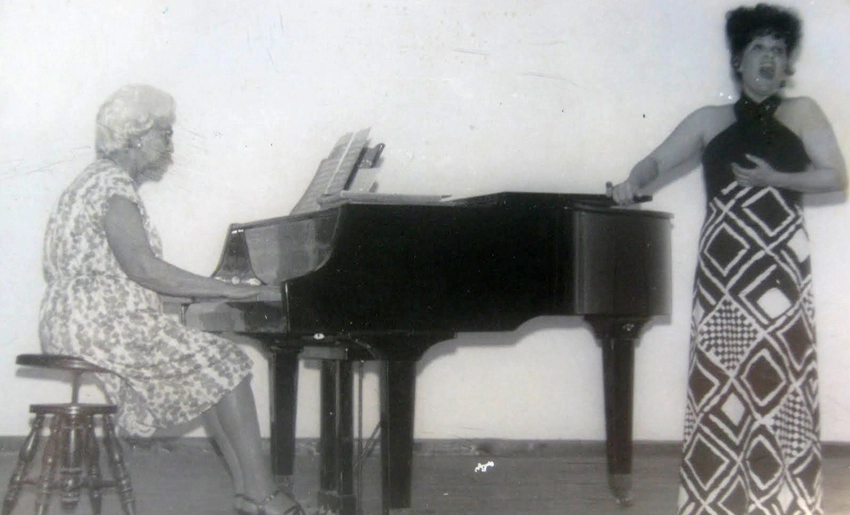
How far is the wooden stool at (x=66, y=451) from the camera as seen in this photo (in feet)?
8.89

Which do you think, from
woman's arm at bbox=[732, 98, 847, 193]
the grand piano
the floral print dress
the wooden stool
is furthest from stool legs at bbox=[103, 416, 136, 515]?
woman's arm at bbox=[732, 98, 847, 193]

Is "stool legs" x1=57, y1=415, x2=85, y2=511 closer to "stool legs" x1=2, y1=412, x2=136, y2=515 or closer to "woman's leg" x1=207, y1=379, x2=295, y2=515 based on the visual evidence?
"stool legs" x1=2, y1=412, x2=136, y2=515

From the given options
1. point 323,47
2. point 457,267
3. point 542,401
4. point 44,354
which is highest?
point 323,47

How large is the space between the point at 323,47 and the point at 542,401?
6.62 feet

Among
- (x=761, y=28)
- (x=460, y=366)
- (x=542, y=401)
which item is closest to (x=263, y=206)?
(x=460, y=366)

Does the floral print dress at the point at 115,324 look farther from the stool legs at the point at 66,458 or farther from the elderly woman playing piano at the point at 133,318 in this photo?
the stool legs at the point at 66,458

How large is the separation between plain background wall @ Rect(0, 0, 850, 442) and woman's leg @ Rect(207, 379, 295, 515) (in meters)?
1.75

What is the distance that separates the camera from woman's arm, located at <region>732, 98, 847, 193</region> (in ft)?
8.68

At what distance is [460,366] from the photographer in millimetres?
4805

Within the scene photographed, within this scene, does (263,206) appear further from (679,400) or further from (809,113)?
(809,113)

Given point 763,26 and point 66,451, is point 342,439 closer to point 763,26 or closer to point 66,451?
point 66,451

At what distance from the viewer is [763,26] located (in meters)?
2.83

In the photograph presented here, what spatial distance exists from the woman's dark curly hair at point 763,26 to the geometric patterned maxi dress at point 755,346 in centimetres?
22

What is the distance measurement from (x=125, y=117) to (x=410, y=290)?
1.08 meters
